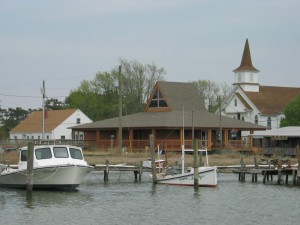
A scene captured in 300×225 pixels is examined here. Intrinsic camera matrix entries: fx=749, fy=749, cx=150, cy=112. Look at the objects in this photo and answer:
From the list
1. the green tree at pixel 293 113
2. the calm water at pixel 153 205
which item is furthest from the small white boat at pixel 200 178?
the green tree at pixel 293 113

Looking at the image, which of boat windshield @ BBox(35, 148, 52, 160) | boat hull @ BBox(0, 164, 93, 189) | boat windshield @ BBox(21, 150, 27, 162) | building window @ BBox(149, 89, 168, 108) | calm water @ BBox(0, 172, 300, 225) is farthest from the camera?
building window @ BBox(149, 89, 168, 108)

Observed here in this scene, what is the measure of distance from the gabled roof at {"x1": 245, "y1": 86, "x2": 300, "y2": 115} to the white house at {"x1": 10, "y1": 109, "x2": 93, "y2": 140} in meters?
26.7

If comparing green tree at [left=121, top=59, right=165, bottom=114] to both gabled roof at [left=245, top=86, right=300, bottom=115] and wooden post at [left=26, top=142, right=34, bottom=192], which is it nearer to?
gabled roof at [left=245, top=86, right=300, bottom=115]

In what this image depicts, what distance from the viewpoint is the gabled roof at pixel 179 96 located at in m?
84.6

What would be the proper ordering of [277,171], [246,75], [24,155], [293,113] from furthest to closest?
[246,75] → [293,113] → [277,171] → [24,155]

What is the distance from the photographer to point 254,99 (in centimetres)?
10819

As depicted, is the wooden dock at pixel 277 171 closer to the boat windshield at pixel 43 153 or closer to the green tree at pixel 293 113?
the boat windshield at pixel 43 153

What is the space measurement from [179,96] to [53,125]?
32821mm

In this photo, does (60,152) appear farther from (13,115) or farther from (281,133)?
(13,115)

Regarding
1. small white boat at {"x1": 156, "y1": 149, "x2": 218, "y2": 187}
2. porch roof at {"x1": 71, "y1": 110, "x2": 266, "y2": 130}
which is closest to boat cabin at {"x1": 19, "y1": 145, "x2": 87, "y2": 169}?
small white boat at {"x1": 156, "y1": 149, "x2": 218, "y2": 187}

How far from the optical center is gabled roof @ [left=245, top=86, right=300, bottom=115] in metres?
107

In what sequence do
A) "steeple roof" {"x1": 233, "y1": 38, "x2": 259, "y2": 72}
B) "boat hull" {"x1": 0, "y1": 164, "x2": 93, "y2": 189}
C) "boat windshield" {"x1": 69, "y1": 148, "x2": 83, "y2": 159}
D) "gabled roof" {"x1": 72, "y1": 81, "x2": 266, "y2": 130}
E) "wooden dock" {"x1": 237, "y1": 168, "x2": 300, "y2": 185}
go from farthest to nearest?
"steeple roof" {"x1": 233, "y1": 38, "x2": 259, "y2": 72} < "gabled roof" {"x1": 72, "y1": 81, "x2": 266, "y2": 130} < "wooden dock" {"x1": 237, "y1": 168, "x2": 300, "y2": 185} < "boat windshield" {"x1": 69, "y1": 148, "x2": 83, "y2": 159} < "boat hull" {"x1": 0, "y1": 164, "x2": 93, "y2": 189}

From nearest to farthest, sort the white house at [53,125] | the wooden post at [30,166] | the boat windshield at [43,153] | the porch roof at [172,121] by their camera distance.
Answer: the wooden post at [30,166], the boat windshield at [43,153], the porch roof at [172,121], the white house at [53,125]

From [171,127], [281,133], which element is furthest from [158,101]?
[281,133]
